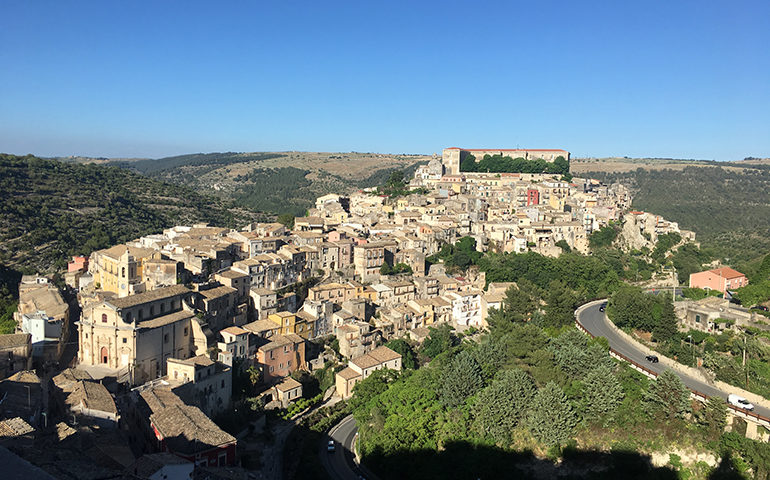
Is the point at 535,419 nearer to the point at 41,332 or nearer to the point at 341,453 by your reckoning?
the point at 341,453

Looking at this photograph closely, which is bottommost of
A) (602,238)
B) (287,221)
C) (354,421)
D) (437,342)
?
(354,421)

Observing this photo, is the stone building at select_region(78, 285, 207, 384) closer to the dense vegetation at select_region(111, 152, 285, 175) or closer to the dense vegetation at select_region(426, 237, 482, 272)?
the dense vegetation at select_region(426, 237, 482, 272)

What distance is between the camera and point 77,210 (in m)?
59.3

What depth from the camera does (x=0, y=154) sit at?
229 ft

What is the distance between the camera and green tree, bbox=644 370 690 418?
23438mm

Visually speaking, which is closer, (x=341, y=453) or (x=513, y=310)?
(x=341, y=453)

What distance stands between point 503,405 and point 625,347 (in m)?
9.23

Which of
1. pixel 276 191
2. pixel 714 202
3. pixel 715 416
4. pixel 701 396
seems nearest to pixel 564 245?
pixel 701 396

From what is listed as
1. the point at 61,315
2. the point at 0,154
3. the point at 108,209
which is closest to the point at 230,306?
the point at 61,315

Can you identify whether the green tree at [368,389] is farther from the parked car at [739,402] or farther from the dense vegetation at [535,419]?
the parked car at [739,402]

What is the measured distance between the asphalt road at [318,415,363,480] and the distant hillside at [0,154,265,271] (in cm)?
2903

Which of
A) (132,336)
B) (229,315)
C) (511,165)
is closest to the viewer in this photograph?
(132,336)

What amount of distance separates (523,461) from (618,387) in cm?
506

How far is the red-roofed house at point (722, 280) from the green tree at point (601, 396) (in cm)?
1687
